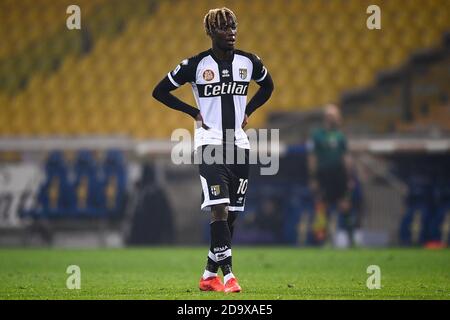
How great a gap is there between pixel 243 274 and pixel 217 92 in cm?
277

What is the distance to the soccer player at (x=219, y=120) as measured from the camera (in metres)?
8.26

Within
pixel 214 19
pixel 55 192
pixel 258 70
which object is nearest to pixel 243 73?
pixel 258 70

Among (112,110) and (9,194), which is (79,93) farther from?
(9,194)

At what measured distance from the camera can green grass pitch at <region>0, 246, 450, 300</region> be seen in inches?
316

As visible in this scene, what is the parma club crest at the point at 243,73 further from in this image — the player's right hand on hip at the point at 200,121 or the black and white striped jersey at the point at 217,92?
the player's right hand on hip at the point at 200,121

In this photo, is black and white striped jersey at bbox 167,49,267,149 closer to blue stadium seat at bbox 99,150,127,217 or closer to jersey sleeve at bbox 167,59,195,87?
jersey sleeve at bbox 167,59,195,87

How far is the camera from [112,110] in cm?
2144

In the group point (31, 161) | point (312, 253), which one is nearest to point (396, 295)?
point (312, 253)

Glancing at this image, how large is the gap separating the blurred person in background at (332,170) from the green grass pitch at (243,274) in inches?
41.0

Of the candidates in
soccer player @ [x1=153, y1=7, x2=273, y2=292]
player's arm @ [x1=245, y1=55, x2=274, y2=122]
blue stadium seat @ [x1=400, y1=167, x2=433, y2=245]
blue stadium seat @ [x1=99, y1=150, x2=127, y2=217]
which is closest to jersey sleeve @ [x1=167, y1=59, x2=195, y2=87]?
soccer player @ [x1=153, y1=7, x2=273, y2=292]

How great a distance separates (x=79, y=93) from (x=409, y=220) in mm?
8272

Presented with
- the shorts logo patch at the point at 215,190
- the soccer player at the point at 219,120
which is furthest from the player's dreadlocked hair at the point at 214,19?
the shorts logo patch at the point at 215,190

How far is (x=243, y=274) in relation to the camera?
10477 millimetres

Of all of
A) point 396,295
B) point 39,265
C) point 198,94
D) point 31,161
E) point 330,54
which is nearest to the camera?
point 396,295
